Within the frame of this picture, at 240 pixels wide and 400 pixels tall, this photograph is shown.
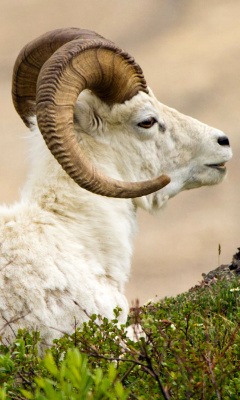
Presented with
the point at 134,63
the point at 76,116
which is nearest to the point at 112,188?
the point at 76,116

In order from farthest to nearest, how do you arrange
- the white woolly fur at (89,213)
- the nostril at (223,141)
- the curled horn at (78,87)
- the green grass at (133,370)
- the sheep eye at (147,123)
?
the nostril at (223,141) < the sheep eye at (147,123) < the curled horn at (78,87) < the white woolly fur at (89,213) < the green grass at (133,370)

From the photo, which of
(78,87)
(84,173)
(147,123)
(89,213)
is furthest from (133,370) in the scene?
(147,123)

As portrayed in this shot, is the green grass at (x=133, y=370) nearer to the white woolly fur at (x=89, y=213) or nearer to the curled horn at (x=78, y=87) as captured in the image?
the white woolly fur at (x=89, y=213)

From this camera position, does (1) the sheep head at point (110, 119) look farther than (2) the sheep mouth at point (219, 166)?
No

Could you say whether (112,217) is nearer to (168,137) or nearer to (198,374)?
(168,137)

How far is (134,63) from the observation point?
583 centimetres

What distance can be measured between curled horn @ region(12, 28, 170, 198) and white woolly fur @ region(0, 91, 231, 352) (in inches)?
9.9

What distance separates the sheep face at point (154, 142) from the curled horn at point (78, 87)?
6.6 inches

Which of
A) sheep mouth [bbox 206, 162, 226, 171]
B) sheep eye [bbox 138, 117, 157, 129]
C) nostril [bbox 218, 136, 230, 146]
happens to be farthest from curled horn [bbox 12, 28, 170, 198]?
sheep mouth [bbox 206, 162, 226, 171]

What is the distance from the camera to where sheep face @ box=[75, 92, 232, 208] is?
19.2 ft

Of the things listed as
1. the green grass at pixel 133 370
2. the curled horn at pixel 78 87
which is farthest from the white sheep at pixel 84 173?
the green grass at pixel 133 370

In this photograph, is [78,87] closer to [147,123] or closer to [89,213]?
[147,123]

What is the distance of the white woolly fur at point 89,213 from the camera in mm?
4863

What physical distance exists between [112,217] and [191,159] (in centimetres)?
133
